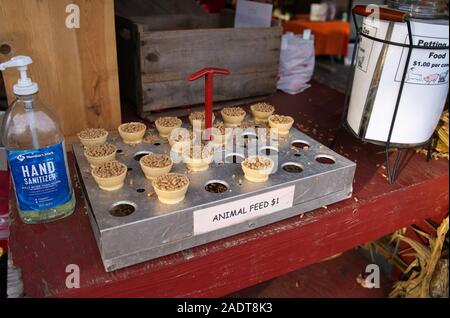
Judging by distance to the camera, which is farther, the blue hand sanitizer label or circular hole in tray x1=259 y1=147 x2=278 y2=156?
circular hole in tray x1=259 y1=147 x2=278 y2=156

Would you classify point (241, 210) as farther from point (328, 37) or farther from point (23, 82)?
point (328, 37)

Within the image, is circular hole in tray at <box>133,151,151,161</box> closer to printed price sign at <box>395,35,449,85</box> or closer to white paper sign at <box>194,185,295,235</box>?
white paper sign at <box>194,185,295,235</box>

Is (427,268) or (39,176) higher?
(39,176)

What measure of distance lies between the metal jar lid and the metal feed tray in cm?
40

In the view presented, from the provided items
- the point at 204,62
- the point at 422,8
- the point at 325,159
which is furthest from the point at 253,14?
the point at 325,159

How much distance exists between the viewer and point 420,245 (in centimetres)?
131

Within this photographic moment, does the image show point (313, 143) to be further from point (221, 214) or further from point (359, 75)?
point (221, 214)

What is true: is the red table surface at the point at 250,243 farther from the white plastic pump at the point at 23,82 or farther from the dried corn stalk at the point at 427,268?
the white plastic pump at the point at 23,82

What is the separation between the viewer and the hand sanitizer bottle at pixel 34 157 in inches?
27.5

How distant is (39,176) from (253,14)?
1014 mm

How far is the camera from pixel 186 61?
3.91 feet

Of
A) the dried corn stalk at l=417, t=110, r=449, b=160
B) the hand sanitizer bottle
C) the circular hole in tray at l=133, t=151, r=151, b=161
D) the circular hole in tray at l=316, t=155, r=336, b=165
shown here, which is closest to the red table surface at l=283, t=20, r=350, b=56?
the dried corn stalk at l=417, t=110, r=449, b=160

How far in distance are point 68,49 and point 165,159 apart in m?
0.40

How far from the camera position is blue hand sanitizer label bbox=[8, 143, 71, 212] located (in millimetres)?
699
